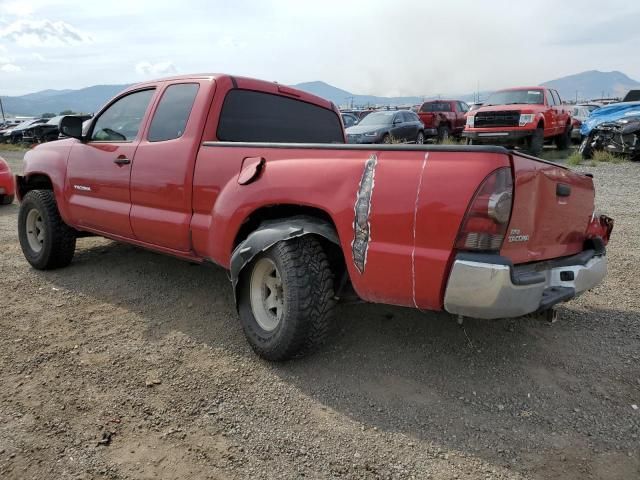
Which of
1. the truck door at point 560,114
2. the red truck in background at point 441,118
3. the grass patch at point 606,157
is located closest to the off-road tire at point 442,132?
the red truck in background at point 441,118

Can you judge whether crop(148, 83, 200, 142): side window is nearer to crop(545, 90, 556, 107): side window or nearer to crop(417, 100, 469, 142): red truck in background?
crop(545, 90, 556, 107): side window

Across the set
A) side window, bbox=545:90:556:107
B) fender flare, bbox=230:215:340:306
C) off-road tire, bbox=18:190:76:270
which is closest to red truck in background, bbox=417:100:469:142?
side window, bbox=545:90:556:107

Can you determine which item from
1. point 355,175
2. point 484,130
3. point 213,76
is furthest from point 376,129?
point 355,175

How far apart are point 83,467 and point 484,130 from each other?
12.9m

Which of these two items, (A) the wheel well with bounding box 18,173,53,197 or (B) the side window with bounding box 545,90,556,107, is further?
(B) the side window with bounding box 545,90,556,107

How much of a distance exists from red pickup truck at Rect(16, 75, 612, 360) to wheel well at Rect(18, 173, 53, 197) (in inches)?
29.2

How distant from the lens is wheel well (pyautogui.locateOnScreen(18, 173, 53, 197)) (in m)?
5.42

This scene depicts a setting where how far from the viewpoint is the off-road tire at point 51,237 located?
5.04 meters

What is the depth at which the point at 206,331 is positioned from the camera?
3697mm

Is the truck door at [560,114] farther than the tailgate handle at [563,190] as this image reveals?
Yes

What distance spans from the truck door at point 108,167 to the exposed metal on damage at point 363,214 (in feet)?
7.50

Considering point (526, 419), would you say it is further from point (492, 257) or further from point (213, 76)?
point (213, 76)

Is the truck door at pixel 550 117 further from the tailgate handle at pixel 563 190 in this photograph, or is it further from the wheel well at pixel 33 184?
the wheel well at pixel 33 184

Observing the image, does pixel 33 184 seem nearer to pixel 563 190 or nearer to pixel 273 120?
pixel 273 120
